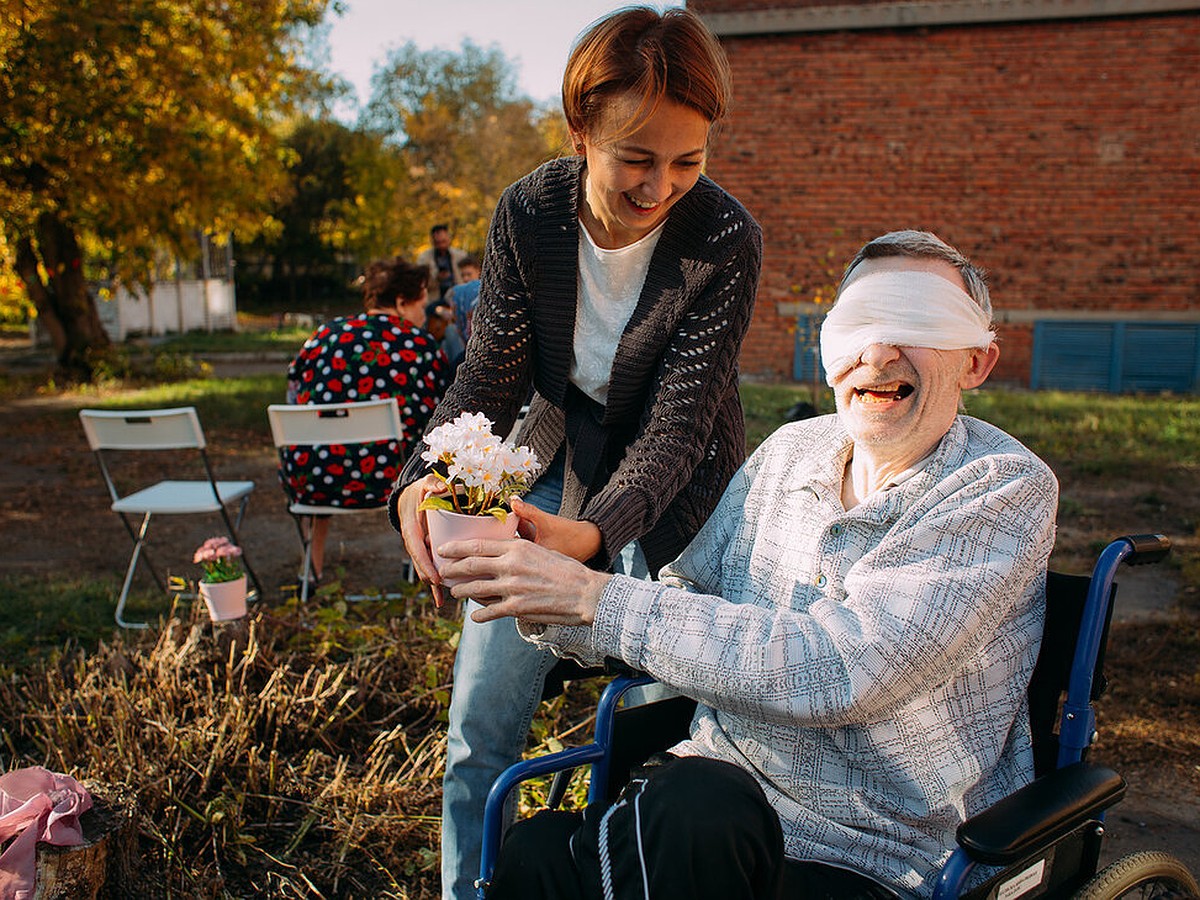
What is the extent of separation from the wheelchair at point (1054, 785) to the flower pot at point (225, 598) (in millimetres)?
2408

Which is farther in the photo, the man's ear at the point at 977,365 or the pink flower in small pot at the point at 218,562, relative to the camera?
the pink flower in small pot at the point at 218,562

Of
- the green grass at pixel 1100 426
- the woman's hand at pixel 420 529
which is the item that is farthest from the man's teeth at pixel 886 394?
the green grass at pixel 1100 426

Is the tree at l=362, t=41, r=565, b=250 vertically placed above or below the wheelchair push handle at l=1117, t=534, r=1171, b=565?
above

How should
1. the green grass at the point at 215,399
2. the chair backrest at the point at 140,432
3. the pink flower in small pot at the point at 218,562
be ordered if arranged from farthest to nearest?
the green grass at the point at 215,399 < the chair backrest at the point at 140,432 < the pink flower in small pot at the point at 218,562

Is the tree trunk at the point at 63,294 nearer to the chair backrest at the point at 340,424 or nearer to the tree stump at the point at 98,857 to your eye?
the chair backrest at the point at 340,424

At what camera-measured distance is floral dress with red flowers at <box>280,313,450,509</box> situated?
5.07 meters

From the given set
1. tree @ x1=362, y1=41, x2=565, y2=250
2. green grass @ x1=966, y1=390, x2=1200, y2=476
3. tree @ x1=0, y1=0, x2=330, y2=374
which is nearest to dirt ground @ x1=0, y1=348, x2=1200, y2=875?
green grass @ x1=966, y1=390, x2=1200, y2=476

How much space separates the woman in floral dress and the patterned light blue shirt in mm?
3448

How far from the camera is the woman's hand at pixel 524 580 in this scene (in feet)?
5.57

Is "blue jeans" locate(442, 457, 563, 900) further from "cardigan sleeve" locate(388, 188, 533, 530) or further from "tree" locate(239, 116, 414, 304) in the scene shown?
"tree" locate(239, 116, 414, 304)

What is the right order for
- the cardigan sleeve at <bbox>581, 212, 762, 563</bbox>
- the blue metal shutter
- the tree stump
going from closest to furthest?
the cardigan sleeve at <bbox>581, 212, 762, 563</bbox>, the tree stump, the blue metal shutter

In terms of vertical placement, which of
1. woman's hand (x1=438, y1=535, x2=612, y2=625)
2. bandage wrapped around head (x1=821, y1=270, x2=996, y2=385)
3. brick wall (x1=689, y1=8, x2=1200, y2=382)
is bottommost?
woman's hand (x1=438, y1=535, x2=612, y2=625)

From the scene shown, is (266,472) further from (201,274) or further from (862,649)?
(201,274)

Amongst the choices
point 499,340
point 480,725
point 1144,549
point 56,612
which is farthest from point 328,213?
point 1144,549
